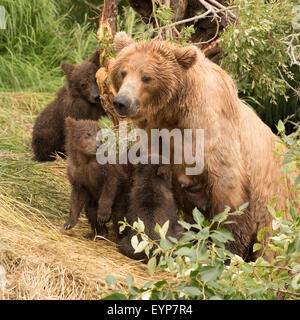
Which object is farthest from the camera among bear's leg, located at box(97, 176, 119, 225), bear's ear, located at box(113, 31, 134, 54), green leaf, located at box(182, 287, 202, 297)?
bear's leg, located at box(97, 176, 119, 225)

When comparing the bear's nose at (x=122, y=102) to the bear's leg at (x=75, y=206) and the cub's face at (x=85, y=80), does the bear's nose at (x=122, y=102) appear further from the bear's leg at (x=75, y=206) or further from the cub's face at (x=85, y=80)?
the cub's face at (x=85, y=80)

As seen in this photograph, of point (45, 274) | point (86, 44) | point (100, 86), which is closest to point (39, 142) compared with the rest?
point (100, 86)

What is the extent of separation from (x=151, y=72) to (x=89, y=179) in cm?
113

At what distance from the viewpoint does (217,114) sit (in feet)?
11.8

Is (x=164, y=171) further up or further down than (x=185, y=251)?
further up

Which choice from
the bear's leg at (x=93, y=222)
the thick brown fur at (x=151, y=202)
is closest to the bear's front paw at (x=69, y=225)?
the bear's leg at (x=93, y=222)

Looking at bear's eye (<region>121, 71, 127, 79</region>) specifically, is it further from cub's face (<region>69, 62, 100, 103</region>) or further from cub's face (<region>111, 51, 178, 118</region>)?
cub's face (<region>69, 62, 100, 103</region>)

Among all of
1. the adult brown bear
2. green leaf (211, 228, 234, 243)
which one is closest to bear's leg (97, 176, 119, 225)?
the adult brown bear

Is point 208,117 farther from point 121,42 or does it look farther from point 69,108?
point 69,108

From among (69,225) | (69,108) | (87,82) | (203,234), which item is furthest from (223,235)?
(69,108)

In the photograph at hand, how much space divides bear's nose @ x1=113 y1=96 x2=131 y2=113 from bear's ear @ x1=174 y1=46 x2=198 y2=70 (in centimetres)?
42

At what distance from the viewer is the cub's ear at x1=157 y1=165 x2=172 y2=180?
12.8 ft

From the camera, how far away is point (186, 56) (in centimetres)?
347

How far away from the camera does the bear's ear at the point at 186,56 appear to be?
3450 mm
